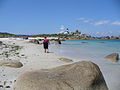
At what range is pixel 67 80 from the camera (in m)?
4.28

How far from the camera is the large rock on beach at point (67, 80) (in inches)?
161

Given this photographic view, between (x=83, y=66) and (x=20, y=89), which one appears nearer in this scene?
(x=20, y=89)

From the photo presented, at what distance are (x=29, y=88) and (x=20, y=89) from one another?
0.82 feet

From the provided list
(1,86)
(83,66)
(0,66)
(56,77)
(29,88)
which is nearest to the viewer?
(29,88)

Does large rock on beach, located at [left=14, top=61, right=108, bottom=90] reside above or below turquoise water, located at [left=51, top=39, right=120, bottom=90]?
above

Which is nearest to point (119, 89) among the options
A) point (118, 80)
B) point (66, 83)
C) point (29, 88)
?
point (118, 80)

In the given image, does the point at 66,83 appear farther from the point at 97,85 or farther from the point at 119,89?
the point at 119,89

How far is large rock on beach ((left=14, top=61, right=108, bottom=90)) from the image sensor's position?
4098 mm

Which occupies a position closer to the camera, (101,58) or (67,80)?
(67,80)

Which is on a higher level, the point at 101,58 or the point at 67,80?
the point at 67,80

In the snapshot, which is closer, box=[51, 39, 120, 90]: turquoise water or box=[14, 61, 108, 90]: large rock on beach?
box=[14, 61, 108, 90]: large rock on beach

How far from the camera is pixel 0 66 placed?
7551 millimetres

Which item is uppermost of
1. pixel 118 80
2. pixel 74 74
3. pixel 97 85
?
pixel 74 74

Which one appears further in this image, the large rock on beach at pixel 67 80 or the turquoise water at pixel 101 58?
the turquoise water at pixel 101 58
